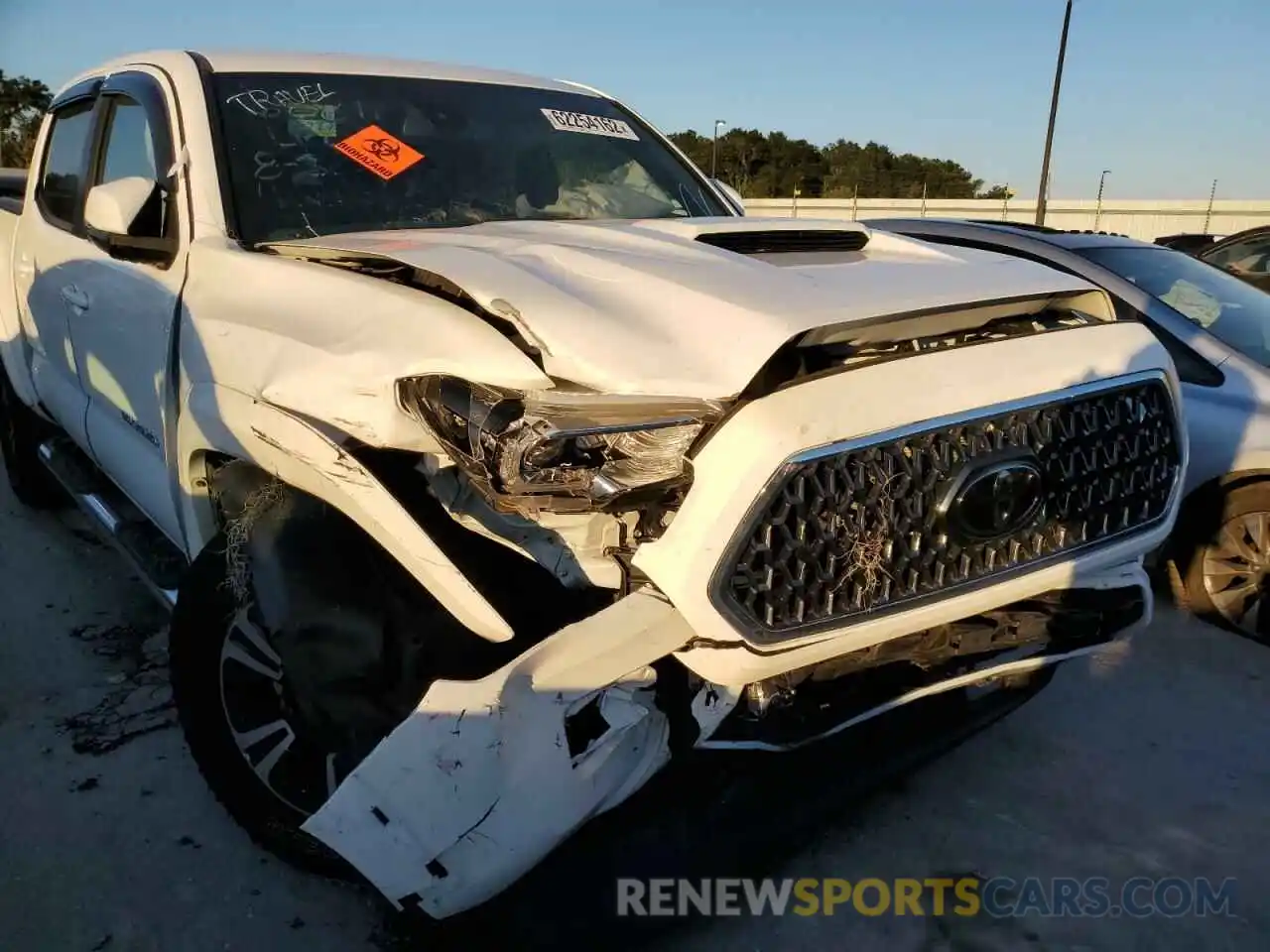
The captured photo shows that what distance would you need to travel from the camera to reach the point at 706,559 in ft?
5.70

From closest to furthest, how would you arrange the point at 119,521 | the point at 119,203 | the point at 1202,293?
the point at 119,203, the point at 119,521, the point at 1202,293

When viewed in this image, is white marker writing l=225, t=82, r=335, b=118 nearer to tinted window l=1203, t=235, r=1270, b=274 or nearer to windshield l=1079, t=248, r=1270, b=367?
windshield l=1079, t=248, r=1270, b=367

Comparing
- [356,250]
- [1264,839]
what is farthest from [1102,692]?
[356,250]

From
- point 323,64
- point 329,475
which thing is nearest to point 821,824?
point 329,475

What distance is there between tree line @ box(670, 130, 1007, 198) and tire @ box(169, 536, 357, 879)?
3850 centimetres

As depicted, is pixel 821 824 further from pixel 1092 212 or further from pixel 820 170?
pixel 820 170

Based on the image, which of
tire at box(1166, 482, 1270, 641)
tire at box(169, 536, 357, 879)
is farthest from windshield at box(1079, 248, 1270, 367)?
tire at box(169, 536, 357, 879)

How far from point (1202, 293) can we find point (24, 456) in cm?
595

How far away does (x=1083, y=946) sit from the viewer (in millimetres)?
2406

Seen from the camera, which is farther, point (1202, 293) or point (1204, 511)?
point (1202, 293)

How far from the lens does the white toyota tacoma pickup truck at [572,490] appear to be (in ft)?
5.91

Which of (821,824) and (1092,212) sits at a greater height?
(821,824)

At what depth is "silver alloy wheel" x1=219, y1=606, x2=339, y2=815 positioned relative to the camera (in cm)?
242

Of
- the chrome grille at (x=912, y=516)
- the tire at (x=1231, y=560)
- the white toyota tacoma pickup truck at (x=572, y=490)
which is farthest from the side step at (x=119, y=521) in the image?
the tire at (x=1231, y=560)
